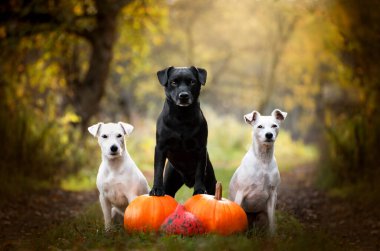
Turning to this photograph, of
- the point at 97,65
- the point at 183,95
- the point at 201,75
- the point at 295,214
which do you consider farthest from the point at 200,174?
the point at 97,65

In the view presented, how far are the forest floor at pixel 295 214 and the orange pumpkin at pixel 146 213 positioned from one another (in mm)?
1313

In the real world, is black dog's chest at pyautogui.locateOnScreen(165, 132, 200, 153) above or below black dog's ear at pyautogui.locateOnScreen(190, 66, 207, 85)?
below

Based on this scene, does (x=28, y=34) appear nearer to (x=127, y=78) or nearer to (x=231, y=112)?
(x=127, y=78)

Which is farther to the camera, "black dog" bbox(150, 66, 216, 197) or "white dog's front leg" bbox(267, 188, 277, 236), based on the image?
"white dog's front leg" bbox(267, 188, 277, 236)

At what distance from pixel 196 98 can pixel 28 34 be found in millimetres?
6245

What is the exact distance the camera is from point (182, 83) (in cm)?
521

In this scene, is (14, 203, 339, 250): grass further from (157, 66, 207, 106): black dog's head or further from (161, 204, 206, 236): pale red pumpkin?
(157, 66, 207, 106): black dog's head

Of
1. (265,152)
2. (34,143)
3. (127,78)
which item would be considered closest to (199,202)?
(265,152)

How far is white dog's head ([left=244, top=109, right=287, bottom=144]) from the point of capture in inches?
207

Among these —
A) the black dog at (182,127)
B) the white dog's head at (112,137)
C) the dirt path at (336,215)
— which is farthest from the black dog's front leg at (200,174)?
the dirt path at (336,215)

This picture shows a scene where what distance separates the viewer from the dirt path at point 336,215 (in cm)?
656

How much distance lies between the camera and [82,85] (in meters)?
12.9

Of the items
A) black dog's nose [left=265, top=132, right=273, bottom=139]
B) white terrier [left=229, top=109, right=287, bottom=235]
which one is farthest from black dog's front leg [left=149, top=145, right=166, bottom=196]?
black dog's nose [left=265, top=132, right=273, bottom=139]

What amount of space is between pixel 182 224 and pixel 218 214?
0.37 meters
